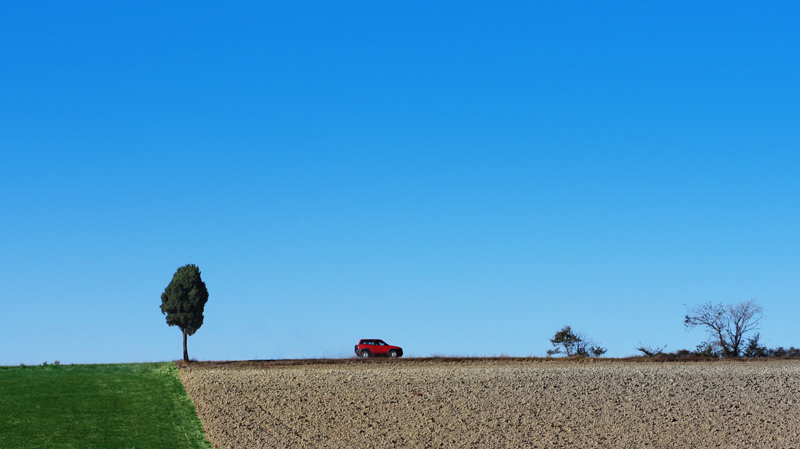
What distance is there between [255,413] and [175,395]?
4.75 m

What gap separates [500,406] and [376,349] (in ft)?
61.1

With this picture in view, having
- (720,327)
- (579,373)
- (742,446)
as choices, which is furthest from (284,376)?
(720,327)

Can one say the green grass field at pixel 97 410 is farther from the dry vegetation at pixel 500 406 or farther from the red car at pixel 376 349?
the red car at pixel 376 349

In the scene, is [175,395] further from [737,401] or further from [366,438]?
[737,401]

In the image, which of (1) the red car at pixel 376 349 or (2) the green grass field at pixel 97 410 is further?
(1) the red car at pixel 376 349

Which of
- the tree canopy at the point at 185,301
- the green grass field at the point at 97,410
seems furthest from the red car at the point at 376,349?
the green grass field at the point at 97,410

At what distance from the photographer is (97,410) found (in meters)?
23.4

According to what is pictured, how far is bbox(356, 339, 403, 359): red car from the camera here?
40656 millimetres

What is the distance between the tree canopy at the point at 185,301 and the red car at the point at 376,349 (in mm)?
9233

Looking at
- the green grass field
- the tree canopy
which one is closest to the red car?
the tree canopy

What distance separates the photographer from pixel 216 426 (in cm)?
2100

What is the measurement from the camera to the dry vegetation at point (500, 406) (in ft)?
65.5

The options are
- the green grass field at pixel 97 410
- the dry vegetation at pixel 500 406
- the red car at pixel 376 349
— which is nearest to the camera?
the dry vegetation at pixel 500 406

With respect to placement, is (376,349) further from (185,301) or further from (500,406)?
(500,406)
